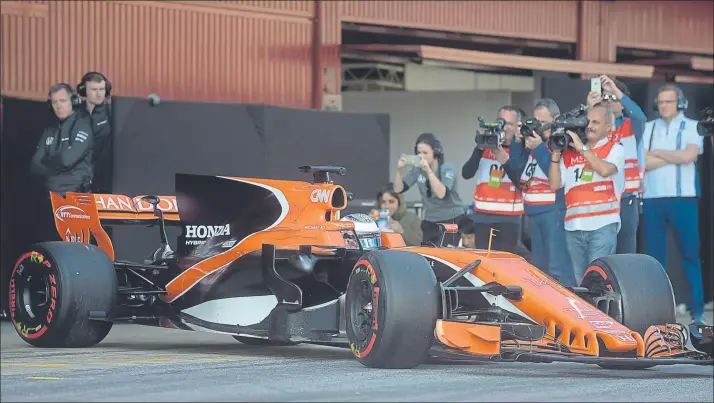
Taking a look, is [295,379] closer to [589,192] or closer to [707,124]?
[589,192]

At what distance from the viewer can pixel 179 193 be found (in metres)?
11.0

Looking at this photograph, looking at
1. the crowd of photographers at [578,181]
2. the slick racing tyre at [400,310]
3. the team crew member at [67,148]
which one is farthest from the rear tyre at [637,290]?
the team crew member at [67,148]

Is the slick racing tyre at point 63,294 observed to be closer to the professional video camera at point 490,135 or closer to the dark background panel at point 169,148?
the dark background panel at point 169,148

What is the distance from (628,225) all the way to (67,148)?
4.93 m

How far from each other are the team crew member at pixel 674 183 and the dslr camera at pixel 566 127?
5.72 feet

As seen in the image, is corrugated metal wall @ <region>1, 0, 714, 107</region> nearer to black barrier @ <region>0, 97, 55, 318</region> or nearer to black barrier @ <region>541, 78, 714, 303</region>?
black barrier @ <region>0, 97, 55, 318</region>

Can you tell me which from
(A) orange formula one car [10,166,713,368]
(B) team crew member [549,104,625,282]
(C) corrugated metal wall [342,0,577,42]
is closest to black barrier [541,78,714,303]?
(C) corrugated metal wall [342,0,577,42]

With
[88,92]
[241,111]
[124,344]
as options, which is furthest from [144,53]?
[124,344]

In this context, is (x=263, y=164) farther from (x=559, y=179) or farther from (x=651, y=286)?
(x=651, y=286)

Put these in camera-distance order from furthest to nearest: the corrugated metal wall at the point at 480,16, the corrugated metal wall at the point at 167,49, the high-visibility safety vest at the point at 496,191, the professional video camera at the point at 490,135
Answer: the corrugated metal wall at the point at 480,16 → the corrugated metal wall at the point at 167,49 → the high-visibility safety vest at the point at 496,191 → the professional video camera at the point at 490,135

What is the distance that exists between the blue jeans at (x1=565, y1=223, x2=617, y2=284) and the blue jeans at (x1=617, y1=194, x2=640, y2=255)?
70cm

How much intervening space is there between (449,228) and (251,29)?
21.7 ft

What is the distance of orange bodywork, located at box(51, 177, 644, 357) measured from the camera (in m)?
8.82

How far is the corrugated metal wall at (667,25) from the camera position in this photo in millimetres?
19344
